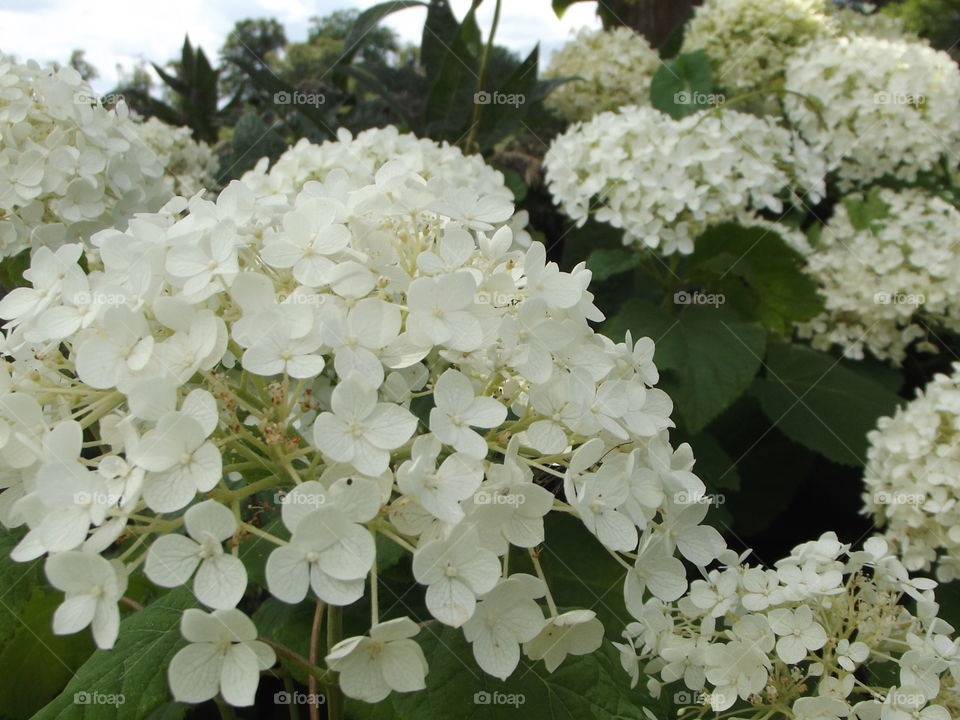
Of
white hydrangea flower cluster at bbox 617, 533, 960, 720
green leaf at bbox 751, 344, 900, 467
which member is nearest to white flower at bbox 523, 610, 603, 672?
white hydrangea flower cluster at bbox 617, 533, 960, 720

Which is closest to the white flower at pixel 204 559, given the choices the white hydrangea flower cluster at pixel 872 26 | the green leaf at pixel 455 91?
the green leaf at pixel 455 91

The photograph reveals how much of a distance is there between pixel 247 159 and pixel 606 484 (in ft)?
9.09

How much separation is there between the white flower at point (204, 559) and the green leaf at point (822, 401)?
2124 mm

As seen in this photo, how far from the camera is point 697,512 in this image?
1.10 metres

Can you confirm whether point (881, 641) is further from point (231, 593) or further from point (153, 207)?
point (153, 207)

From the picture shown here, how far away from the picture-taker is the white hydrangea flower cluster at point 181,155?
3.27 metres

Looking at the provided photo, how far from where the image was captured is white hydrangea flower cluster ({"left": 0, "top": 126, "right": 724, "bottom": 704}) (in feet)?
2.73

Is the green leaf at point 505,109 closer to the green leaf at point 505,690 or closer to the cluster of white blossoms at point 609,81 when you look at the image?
the cluster of white blossoms at point 609,81

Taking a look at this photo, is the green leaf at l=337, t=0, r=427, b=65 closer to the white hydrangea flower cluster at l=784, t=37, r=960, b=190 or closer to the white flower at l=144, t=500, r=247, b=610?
the white hydrangea flower cluster at l=784, t=37, r=960, b=190

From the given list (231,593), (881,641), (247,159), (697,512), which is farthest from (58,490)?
(247,159)

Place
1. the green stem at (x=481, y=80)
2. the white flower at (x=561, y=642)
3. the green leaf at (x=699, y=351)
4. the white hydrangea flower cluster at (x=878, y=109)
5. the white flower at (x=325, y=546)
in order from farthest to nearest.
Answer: the white hydrangea flower cluster at (x=878, y=109), the green stem at (x=481, y=80), the green leaf at (x=699, y=351), the white flower at (x=561, y=642), the white flower at (x=325, y=546)

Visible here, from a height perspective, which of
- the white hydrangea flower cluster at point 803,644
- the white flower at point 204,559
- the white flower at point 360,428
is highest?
the white flower at point 360,428

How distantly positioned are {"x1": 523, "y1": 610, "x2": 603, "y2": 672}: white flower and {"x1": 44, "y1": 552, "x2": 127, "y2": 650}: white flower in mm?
480

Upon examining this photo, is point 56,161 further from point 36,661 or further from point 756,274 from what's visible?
point 756,274
